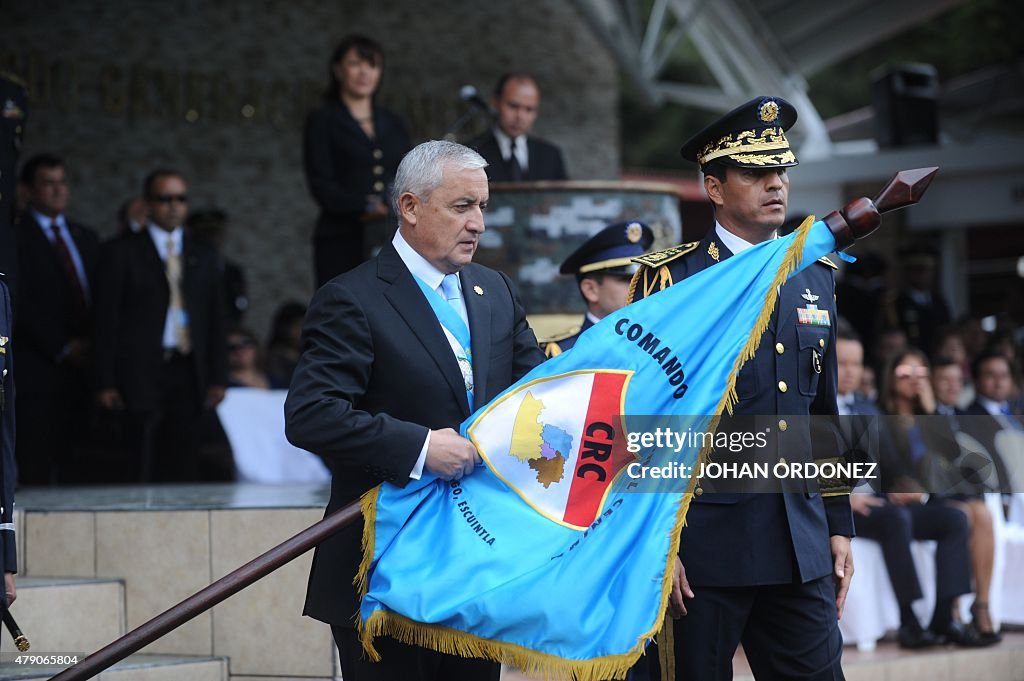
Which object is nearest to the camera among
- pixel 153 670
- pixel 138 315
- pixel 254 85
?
pixel 153 670

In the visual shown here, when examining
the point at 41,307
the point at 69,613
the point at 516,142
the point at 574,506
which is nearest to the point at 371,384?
the point at 574,506

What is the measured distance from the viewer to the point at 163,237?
327 inches

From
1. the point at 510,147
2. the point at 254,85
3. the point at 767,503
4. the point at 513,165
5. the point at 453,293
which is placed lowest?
the point at 767,503

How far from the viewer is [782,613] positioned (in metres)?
3.96

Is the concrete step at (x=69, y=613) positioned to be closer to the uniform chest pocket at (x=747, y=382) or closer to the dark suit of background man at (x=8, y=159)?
the dark suit of background man at (x=8, y=159)

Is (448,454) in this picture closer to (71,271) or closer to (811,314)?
(811,314)

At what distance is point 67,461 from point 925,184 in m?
6.16

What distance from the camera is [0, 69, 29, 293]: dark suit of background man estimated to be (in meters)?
6.27

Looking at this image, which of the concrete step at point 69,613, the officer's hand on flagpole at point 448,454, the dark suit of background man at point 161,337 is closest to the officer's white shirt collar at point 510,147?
the dark suit of background man at point 161,337

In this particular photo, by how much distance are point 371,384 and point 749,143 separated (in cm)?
126

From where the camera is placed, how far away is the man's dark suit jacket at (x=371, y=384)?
3.66m

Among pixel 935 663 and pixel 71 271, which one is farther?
pixel 71 271

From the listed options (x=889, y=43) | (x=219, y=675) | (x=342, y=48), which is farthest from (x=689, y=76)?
(x=219, y=675)

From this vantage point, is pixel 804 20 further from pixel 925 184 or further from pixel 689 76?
pixel 689 76
